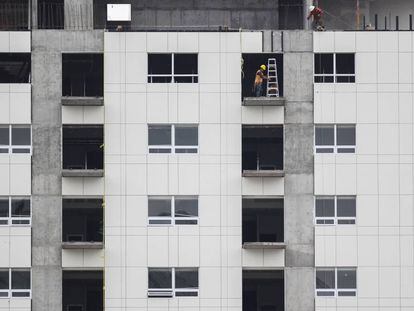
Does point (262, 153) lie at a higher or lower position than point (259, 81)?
lower

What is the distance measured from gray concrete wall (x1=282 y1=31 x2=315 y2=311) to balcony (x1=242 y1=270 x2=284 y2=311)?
4462mm

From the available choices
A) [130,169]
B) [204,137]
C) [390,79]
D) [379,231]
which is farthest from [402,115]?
[130,169]

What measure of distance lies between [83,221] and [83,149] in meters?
3.72

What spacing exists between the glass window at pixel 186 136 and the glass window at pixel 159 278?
6106 mm

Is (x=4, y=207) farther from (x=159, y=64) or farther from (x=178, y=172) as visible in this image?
(x=159, y=64)

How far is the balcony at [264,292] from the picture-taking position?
60250mm

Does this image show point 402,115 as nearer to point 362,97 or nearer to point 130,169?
point 362,97

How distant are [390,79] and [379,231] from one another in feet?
24.2

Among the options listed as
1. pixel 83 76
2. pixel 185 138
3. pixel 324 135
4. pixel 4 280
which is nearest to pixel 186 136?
pixel 185 138

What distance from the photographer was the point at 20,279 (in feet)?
182

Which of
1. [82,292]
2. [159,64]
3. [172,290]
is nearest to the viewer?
[172,290]

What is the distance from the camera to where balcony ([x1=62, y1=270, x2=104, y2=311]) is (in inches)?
2351

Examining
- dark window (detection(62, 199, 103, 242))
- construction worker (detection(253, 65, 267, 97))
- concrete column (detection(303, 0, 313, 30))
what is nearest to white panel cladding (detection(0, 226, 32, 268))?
dark window (detection(62, 199, 103, 242))

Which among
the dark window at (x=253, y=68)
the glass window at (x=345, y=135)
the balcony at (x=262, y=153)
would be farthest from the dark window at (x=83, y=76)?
the glass window at (x=345, y=135)
